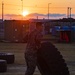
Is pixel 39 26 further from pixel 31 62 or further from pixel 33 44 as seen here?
pixel 31 62

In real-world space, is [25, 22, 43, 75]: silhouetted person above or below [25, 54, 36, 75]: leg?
above

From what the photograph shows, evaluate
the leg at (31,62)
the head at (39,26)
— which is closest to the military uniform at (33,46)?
the leg at (31,62)

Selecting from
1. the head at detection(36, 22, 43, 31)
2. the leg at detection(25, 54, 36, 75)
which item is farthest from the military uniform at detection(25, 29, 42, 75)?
the head at detection(36, 22, 43, 31)

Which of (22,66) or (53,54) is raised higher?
(53,54)

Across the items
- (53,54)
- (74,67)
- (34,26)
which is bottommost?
(74,67)

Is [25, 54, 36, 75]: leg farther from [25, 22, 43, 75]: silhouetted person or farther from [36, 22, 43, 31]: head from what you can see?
[36, 22, 43, 31]: head

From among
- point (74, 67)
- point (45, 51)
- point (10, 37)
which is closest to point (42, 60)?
point (45, 51)

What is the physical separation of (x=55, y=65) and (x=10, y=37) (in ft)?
111

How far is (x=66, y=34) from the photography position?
46906 millimetres

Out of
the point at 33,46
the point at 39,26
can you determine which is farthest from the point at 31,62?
the point at 39,26

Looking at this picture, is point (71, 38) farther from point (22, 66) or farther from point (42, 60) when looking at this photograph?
point (42, 60)

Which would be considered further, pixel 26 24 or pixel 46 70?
pixel 26 24

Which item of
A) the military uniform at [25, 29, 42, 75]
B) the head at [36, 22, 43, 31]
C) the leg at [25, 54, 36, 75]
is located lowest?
the leg at [25, 54, 36, 75]

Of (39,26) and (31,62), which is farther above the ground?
(39,26)
